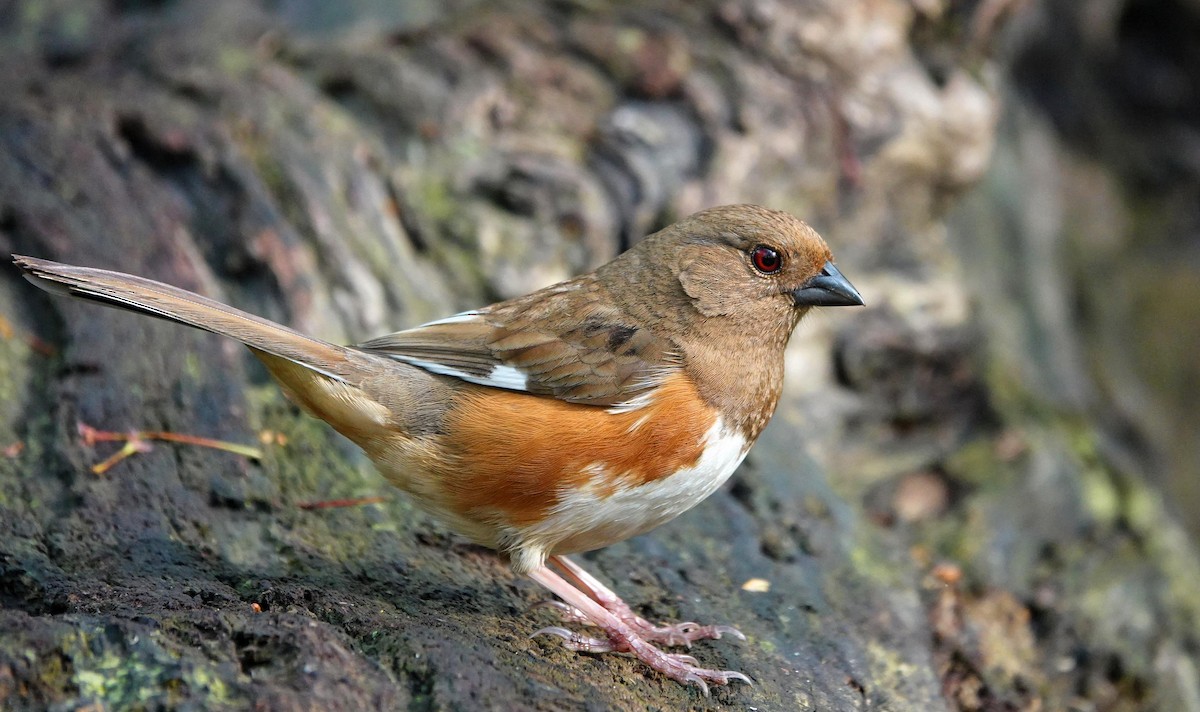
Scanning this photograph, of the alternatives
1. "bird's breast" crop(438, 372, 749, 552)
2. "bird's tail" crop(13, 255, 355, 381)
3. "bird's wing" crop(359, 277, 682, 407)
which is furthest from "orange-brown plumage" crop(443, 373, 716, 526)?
"bird's tail" crop(13, 255, 355, 381)

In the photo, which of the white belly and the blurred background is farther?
the white belly

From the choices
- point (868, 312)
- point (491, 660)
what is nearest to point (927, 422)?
point (868, 312)

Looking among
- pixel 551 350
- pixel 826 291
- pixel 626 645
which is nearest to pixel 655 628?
pixel 626 645

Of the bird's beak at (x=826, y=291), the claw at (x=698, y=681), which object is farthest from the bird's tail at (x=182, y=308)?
the bird's beak at (x=826, y=291)

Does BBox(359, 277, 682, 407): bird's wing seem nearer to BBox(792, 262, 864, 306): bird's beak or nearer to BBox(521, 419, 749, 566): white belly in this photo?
BBox(521, 419, 749, 566): white belly

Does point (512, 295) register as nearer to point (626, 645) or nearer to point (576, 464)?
point (576, 464)

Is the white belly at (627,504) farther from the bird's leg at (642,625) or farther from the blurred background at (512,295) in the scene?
the blurred background at (512,295)

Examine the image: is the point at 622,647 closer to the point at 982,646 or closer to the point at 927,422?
the point at 982,646
